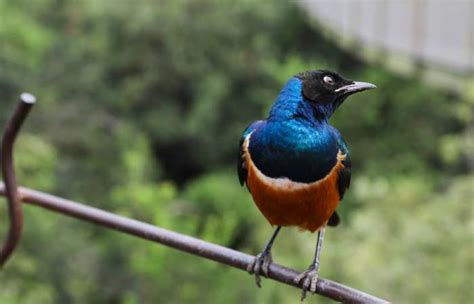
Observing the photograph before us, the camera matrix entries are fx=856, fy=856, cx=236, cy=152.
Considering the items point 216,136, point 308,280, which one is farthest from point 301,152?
point 216,136

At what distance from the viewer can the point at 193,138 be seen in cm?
1468

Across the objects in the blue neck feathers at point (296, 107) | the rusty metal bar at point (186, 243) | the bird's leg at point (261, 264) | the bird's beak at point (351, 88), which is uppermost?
the bird's beak at point (351, 88)

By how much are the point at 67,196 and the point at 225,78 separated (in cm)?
409

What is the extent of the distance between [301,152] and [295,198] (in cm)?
8

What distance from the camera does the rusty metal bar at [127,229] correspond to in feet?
3.52

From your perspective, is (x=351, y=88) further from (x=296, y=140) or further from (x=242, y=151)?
(x=242, y=151)

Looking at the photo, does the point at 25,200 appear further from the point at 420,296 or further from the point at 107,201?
the point at 107,201

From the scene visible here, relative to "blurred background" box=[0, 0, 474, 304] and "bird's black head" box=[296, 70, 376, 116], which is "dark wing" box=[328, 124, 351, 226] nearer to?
"bird's black head" box=[296, 70, 376, 116]

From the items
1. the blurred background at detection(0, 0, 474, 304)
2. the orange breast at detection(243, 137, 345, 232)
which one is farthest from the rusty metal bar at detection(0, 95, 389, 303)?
the blurred background at detection(0, 0, 474, 304)

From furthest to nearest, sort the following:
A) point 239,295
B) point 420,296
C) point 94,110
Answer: point 94,110 → point 239,295 → point 420,296

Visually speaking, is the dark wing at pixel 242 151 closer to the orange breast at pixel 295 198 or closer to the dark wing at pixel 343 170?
the orange breast at pixel 295 198

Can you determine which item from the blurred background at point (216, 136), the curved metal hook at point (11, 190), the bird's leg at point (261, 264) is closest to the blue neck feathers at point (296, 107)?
the bird's leg at point (261, 264)

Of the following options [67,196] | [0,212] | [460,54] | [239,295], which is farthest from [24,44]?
[460,54]

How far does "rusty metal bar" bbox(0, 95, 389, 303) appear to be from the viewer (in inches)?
42.2
